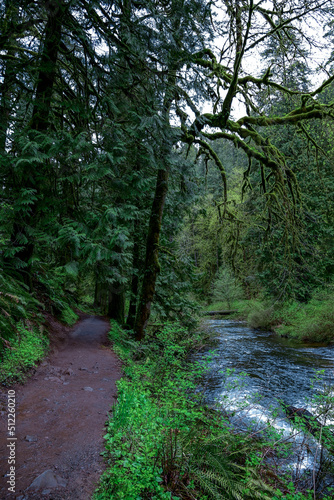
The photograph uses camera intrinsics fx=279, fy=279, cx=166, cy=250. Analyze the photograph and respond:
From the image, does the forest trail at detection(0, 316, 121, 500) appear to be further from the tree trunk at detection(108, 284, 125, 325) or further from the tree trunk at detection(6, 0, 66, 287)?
the tree trunk at detection(108, 284, 125, 325)

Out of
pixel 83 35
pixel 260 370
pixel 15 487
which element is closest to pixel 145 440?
pixel 15 487

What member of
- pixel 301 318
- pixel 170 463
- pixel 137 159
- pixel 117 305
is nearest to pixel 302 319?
pixel 301 318

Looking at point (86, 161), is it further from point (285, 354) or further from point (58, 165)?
point (285, 354)

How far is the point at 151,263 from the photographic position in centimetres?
748

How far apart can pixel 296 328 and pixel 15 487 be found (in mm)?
14283

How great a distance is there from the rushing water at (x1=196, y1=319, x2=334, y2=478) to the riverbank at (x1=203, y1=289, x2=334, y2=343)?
0.87 m

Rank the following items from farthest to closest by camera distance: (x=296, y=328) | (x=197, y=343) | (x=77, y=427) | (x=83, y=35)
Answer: (x=296, y=328), (x=197, y=343), (x=83, y=35), (x=77, y=427)

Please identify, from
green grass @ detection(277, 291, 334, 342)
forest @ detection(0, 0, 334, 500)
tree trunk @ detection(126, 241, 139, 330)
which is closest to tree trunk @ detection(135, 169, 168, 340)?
forest @ detection(0, 0, 334, 500)

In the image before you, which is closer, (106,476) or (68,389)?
(106,476)

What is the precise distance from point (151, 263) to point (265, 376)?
4.42 m

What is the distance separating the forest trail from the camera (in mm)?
2234

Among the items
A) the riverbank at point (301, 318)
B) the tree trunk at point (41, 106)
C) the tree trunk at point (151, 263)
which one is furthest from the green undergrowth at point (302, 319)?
the tree trunk at point (41, 106)

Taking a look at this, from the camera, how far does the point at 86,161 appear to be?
5.03m

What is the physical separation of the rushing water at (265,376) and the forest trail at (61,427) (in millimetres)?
1754
